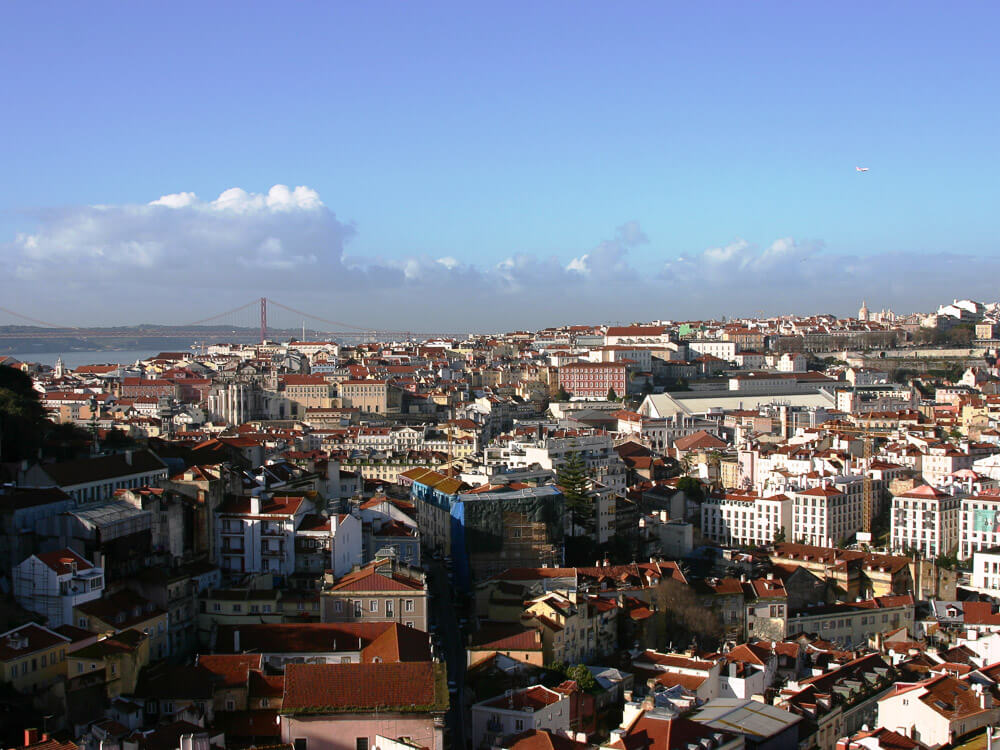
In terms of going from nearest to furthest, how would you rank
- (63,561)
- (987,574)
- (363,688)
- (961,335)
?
(363,688) → (63,561) → (987,574) → (961,335)

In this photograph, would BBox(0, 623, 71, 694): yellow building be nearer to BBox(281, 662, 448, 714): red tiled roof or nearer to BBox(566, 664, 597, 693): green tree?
BBox(281, 662, 448, 714): red tiled roof

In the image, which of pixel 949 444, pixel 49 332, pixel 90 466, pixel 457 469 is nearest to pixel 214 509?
pixel 90 466

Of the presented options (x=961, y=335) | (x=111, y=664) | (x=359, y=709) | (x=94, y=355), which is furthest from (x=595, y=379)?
(x=94, y=355)

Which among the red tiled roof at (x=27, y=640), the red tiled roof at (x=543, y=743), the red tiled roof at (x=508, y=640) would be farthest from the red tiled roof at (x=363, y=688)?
the red tiled roof at (x=508, y=640)

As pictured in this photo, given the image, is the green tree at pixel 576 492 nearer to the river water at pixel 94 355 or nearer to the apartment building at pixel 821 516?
the apartment building at pixel 821 516

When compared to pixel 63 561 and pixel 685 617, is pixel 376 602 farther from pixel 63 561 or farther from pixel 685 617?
pixel 685 617

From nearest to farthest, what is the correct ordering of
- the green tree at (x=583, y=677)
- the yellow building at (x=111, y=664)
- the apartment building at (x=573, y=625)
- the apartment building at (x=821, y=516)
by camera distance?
the yellow building at (x=111, y=664) → the green tree at (x=583, y=677) → the apartment building at (x=573, y=625) → the apartment building at (x=821, y=516)
